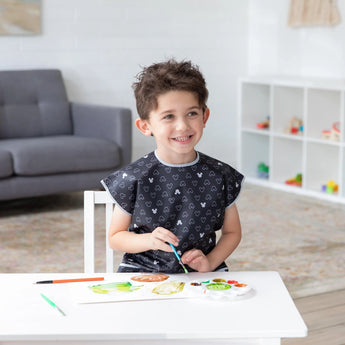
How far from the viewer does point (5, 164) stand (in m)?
3.97

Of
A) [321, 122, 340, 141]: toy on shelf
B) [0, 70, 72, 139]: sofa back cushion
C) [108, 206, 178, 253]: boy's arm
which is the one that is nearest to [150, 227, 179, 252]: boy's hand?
[108, 206, 178, 253]: boy's arm

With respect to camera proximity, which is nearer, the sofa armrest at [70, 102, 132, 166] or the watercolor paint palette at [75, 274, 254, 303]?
the watercolor paint palette at [75, 274, 254, 303]

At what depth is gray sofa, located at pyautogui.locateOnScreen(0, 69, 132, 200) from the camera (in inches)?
160

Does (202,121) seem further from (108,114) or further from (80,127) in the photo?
(80,127)

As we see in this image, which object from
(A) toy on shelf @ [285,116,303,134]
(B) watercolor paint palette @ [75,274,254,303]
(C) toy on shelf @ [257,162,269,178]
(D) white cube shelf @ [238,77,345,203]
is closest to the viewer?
(B) watercolor paint palette @ [75,274,254,303]

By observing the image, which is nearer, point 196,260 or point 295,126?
point 196,260

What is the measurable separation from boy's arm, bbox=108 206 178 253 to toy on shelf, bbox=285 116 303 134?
3545 millimetres

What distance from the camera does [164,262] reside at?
1.54m

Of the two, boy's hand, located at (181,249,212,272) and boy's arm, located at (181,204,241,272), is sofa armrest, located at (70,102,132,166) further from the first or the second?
boy's hand, located at (181,249,212,272)

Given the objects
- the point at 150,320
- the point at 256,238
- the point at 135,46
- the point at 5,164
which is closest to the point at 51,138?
the point at 5,164

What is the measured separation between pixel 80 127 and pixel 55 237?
1101mm

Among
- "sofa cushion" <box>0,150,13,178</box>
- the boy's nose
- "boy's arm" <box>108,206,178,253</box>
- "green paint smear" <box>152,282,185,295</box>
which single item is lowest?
"sofa cushion" <box>0,150,13,178</box>

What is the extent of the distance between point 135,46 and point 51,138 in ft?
3.65

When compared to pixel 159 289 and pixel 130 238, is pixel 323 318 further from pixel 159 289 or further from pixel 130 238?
pixel 159 289
